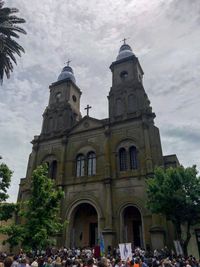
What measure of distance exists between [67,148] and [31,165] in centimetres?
549

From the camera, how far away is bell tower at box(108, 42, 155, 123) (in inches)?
1145

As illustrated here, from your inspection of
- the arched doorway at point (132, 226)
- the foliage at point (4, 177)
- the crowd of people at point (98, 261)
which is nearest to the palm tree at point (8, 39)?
the foliage at point (4, 177)

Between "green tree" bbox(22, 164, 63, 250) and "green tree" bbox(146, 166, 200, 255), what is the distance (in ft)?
25.6

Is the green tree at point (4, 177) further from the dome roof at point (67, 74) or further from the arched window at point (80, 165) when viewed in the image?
the dome roof at point (67, 74)

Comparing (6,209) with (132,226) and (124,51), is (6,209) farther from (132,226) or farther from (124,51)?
(124,51)

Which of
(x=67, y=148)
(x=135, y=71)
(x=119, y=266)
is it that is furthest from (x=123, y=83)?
(x=119, y=266)

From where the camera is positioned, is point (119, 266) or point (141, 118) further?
point (141, 118)

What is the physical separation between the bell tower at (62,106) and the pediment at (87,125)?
6.18ft

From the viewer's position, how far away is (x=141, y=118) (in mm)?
27344

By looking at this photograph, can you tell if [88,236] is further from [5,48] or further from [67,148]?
[5,48]

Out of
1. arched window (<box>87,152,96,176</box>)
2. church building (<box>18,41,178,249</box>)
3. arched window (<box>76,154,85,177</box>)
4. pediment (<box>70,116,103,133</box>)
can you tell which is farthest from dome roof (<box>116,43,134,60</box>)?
arched window (<box>76,154,85,177</box>)

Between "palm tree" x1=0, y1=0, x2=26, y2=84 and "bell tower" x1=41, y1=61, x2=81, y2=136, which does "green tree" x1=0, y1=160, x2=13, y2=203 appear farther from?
"bell tower" x1=41, y1=61, x2=81, y2=136

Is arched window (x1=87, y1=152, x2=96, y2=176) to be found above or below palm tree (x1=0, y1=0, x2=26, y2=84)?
below

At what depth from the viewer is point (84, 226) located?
88.5ft
